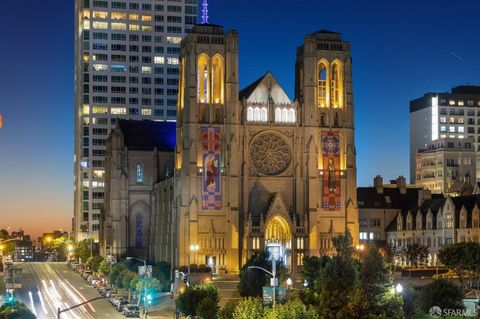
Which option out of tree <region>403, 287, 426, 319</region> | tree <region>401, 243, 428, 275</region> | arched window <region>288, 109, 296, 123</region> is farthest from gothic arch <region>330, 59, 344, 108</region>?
tree <region>403, 287, 426, 319</region>

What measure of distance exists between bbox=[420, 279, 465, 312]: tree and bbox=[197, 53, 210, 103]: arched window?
57892mm

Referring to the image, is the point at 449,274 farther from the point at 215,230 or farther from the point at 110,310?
the point at 110,310

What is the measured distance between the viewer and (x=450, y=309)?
92.4m

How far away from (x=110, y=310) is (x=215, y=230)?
92.7 ft

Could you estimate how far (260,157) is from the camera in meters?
146

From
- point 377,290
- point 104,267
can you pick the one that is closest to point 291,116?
point 104,267

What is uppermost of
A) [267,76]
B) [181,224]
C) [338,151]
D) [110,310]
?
[267,76]

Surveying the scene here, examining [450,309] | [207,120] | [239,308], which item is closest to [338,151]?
[207,120]

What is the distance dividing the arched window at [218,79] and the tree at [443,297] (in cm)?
5714

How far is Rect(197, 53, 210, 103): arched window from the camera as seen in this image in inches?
5684

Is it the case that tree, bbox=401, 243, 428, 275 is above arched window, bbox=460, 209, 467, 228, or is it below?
below

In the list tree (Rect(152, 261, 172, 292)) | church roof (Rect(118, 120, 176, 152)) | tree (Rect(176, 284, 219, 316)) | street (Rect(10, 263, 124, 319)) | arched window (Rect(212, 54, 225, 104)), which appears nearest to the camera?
tree (Rect(176, 284, 219, 316))

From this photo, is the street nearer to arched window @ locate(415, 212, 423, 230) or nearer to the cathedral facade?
the cathedral facade

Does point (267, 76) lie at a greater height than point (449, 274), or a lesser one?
greater
